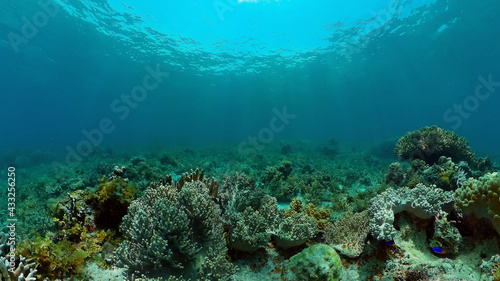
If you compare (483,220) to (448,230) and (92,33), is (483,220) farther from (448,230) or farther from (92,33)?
(92,33)

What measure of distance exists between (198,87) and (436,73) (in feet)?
232

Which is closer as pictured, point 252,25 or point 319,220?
point 319,220

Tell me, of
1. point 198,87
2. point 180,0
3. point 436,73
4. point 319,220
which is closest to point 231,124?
point 198,87

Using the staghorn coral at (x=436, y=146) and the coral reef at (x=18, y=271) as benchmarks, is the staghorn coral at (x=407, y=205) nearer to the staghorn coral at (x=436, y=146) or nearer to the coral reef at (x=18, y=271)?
the coral reef at (x=18, y=271)

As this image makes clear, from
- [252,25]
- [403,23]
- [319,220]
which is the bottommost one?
[319,220]

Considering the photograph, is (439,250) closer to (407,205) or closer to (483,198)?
(407,205)

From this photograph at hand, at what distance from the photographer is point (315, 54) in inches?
1834

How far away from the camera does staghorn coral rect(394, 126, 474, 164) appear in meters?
9.85

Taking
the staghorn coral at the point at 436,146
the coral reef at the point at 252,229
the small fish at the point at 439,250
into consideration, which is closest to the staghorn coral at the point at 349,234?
the small fish at the point at 439,250

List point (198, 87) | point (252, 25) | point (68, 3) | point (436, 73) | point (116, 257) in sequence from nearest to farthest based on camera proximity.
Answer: point (116, 257) → point (68, 3) → point (252, 25) → point (436, 73) → point (198, 87)

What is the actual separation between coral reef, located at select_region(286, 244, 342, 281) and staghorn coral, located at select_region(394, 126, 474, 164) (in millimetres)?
8745

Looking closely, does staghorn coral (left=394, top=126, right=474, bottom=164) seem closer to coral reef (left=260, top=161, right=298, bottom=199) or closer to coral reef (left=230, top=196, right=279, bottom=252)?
coral reef (left=260, top=161, right=298, bottom=199)

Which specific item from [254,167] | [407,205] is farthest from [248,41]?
[407,205]

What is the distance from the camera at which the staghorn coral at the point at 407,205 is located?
4.41m
